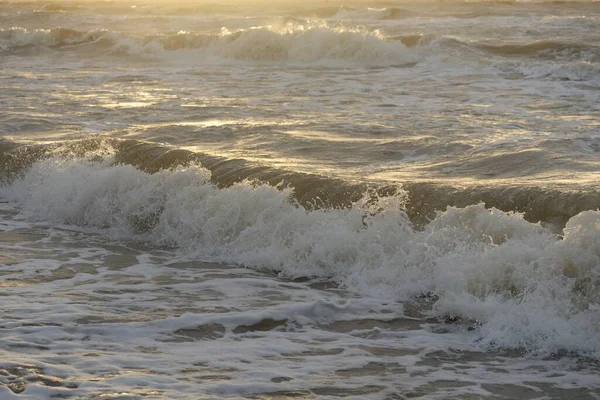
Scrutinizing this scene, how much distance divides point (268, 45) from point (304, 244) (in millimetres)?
20482

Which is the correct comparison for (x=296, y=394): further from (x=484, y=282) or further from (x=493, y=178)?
(x=493, y=178)

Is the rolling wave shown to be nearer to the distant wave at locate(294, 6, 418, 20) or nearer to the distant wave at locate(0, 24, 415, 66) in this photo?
the distant wave at locate(0, 24, 415, 66)

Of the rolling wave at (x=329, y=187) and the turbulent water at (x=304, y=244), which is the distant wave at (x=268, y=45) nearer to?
the turbulent water at (x=304, y=244)

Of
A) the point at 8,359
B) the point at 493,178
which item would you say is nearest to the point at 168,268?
the point at 8,359

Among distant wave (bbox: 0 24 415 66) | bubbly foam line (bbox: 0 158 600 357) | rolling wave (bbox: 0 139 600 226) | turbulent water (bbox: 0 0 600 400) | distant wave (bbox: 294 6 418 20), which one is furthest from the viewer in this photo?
distant wave (bbox: 294 6 418 20)

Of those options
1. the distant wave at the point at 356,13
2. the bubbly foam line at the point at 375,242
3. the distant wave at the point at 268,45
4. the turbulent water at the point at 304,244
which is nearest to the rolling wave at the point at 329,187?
the turbulent water at the point at 304,244

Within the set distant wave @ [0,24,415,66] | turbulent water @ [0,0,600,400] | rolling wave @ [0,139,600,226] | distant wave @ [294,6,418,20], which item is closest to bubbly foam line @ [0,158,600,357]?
turbulent water @ [0,0,600,400]

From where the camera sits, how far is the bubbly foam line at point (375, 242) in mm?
6531

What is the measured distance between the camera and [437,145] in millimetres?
11977

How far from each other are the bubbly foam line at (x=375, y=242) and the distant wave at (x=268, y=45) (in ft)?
52.2

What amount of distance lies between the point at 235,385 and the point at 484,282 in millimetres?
2459

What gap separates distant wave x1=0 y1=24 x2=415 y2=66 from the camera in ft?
86.9

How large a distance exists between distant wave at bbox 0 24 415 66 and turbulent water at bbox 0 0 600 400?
26.4 ft

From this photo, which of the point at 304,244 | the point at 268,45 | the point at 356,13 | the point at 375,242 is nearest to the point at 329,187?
the point at 304,244
